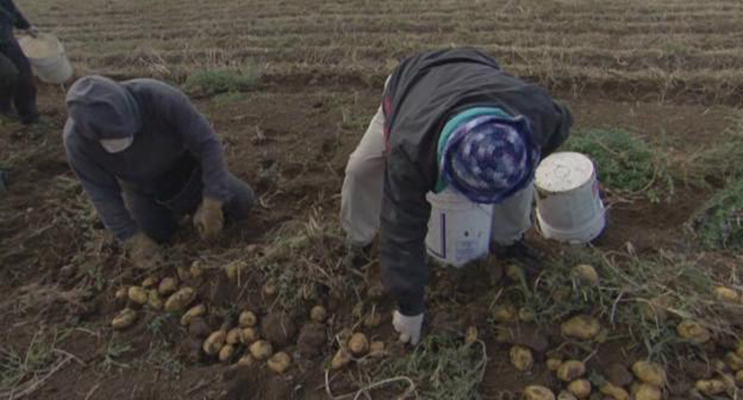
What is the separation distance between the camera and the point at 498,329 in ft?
6.64

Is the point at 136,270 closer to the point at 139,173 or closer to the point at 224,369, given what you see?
the point at 139,173

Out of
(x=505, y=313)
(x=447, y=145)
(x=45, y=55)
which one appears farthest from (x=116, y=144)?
(x=45, y=55)

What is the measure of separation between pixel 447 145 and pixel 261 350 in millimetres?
1168

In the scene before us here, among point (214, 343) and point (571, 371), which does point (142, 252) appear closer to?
point (214, 343)

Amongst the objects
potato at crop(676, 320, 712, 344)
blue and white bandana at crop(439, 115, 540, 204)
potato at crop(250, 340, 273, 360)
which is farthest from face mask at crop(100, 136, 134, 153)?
potato at crop(676, 320, 712, 344)

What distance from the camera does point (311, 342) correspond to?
2113 mm

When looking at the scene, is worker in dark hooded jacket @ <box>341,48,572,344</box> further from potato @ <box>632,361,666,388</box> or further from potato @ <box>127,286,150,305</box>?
potato @ <box>127,286,150,305</box>

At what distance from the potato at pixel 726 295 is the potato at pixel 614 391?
1.73ft

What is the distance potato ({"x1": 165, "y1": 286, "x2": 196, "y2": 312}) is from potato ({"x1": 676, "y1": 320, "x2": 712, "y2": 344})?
1.85 m

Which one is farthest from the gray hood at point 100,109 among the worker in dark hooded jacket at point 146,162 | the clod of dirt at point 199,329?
the clod of dirt at point 199,329

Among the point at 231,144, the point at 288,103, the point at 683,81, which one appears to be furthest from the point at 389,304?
the point at 683,81

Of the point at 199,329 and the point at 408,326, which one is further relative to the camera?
the point at 199,329

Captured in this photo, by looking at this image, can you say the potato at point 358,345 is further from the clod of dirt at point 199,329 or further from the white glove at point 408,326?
the clod of dirt at point 199,329

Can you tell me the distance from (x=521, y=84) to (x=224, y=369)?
1.43 m
